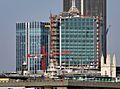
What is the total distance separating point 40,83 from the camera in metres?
127

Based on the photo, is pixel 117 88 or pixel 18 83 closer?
pixel 117 88

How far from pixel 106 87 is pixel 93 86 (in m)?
2.83

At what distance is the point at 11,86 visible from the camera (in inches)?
5054

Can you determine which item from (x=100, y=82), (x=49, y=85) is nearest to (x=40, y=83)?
(x=49, y=85)

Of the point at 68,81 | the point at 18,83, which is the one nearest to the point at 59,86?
the point at 68,81

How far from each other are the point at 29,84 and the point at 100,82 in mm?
13229

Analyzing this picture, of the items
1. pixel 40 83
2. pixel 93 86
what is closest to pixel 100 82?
pixel 93 86

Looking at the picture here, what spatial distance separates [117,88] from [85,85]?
656 centimetres

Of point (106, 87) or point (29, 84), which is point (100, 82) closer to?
point (106, 87)

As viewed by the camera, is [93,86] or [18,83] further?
[18,83]

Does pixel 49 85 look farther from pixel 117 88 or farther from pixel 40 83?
pixel 117 88

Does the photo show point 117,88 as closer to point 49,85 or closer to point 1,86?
point 49,85

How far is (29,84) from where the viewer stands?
128875mm

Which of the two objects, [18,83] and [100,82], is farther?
[18,83]
